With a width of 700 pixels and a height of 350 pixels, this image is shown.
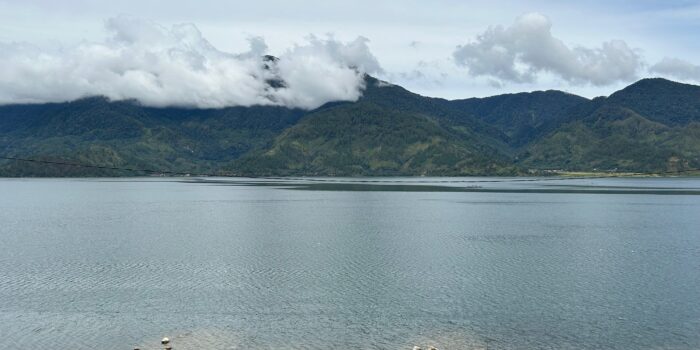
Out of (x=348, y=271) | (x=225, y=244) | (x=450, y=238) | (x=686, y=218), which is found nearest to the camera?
(x=348, y=271)

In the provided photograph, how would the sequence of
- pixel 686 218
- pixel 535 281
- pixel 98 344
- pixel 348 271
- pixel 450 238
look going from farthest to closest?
pixel 686 218 < pixel 450 238 < pixel 348 271 < pixel 535 281 < pixel 98 344

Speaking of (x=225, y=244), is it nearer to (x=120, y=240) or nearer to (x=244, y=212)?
(x=120, y=240)

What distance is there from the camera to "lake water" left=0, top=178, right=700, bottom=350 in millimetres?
54562

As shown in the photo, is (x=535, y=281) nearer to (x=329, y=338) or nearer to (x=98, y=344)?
(x=329, y=338)

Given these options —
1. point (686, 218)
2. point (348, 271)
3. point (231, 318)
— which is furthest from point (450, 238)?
point (686, 218)

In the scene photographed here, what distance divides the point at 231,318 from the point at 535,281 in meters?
40.7

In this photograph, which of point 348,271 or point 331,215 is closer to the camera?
point 348,271

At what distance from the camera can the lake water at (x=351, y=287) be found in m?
54.6

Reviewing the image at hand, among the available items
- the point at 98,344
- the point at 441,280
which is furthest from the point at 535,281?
the point at 98,344

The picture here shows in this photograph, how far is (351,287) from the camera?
248 ft

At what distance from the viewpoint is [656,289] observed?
73.1 m

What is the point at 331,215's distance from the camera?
17862 cm

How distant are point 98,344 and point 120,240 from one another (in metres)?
74.3

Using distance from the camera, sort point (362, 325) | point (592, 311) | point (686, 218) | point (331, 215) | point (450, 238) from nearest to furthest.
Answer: point (362, 325), point (592, 311), point (450, 238), point (686, 218), point (331, 215)
